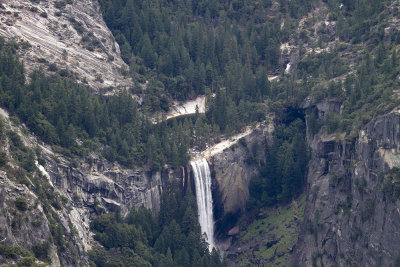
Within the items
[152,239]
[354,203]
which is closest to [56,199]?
[152,239]

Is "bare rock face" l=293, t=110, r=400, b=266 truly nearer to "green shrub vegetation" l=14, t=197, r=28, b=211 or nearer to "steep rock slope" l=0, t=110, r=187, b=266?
"steep rock slope" l=0, t=110, r=187, b=266

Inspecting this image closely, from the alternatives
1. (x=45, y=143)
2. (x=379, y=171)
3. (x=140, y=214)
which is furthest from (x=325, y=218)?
(x=45, y=143)

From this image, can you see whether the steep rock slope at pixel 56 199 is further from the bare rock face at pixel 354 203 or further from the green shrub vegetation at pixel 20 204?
the bare rock face at pixel 354 203

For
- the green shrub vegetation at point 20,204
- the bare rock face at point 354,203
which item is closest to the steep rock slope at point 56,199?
the green shrub vegetation at point 20,204

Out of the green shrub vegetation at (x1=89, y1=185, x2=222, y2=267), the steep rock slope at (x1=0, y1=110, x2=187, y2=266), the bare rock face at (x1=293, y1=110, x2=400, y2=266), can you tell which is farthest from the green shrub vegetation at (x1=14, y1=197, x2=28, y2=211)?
the bare rock face at (x1=293, y1=110, x2=400, y2=266)

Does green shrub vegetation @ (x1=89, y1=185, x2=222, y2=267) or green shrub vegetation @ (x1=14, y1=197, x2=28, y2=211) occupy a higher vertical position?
green shrub vegetation @ (x1=14, y1=197, x2=28, y2=211)

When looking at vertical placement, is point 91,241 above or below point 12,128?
below

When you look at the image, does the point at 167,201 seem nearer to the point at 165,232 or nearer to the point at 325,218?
the point at 165,232

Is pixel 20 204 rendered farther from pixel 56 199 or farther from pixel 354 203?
pixel 354 203
